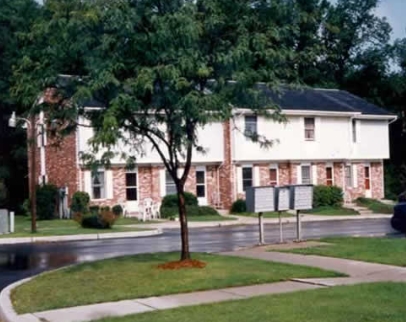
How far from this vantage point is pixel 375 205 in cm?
4450

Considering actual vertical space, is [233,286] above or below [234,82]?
below

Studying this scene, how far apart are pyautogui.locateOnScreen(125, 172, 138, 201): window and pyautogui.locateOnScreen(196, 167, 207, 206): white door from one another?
145 inches

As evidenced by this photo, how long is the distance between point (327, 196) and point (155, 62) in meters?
31.6

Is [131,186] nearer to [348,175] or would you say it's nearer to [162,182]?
[162,182]

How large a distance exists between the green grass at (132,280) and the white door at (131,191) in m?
24.4

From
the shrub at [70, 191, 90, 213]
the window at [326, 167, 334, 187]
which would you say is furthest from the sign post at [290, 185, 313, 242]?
the window at [326, 167, 334, 187]

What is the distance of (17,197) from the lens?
172ft

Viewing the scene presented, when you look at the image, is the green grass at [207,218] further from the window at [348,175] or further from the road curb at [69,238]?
the window at [348,175]

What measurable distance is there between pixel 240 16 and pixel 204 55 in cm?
100

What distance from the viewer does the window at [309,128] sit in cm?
4456

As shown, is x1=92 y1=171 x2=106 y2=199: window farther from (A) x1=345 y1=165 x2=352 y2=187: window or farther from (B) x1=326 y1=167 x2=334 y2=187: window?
(A) x1=345 y1=165 x2=352 y2=187: window

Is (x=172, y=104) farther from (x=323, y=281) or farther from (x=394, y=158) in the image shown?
(x=394, y=158)

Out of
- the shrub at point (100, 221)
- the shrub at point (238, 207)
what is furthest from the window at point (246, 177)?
the shrub at point (100, 221)

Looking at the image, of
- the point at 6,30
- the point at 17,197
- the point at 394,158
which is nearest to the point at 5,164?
the point at 17,197
